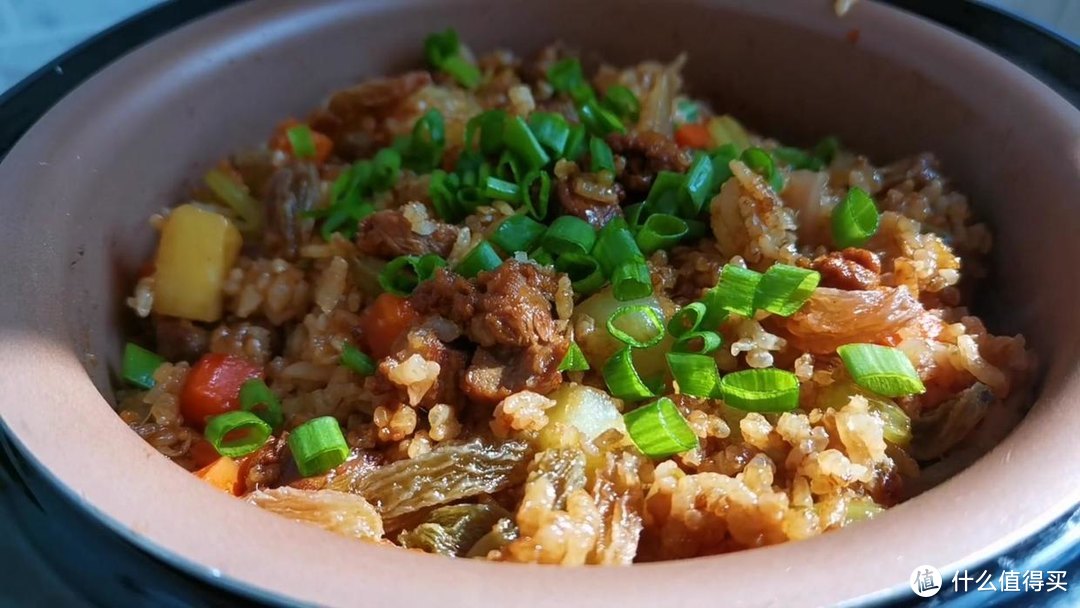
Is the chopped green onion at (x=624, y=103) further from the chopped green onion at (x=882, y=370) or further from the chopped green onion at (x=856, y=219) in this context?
the chopped green onion at (x=882, y=370)

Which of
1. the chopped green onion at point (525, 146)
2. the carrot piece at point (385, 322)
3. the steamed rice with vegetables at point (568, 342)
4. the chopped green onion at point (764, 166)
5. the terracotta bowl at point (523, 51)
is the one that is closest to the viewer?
the terracotta bowl at point (523, 51)

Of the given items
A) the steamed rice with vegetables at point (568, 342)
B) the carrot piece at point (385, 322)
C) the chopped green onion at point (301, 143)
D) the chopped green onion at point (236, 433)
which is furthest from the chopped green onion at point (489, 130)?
the chopped green onion at point (236, 433)

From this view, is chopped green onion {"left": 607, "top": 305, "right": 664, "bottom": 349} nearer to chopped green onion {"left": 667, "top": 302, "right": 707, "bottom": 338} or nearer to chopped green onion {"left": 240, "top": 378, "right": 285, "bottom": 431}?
chopped green onion {"left": 667, "top": 302, "right": 707, "bottom": 338}

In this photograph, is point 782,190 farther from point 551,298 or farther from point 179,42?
point 179,42

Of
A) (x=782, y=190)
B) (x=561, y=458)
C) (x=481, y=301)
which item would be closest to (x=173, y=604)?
(x=561, y=458)

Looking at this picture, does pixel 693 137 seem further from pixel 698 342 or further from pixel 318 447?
pixel 318 447
